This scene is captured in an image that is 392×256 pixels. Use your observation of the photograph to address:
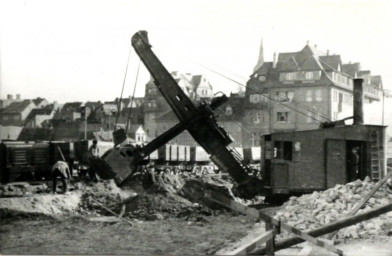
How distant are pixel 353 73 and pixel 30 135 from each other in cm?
3415

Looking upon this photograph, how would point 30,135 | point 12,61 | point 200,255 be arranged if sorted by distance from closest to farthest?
point 200,255 → point 12,61 → point 30,135

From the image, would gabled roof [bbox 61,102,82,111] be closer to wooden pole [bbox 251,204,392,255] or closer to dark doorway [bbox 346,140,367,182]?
dark doorway [bbox 346,140,367,182]

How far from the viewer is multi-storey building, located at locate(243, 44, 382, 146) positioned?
3725 cm

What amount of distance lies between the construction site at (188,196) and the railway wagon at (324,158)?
30mm

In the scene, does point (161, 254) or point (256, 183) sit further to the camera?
point (256, 183)

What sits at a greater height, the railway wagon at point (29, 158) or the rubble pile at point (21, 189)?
the railway wagon at point (29, 158)

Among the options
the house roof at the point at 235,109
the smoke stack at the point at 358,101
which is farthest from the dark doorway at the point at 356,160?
the house roof at the point at 235,109

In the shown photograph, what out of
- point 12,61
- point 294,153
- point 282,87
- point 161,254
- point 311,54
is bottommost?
point 161,254

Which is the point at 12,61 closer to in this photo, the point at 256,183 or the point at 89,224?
the point at 89,224

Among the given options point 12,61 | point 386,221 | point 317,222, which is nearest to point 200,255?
point 317,222

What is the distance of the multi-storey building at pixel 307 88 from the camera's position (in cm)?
3725

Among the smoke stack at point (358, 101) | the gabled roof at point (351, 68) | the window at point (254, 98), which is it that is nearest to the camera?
the smoke stack at point (358, 101)

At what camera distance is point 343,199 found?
9531 millimetres

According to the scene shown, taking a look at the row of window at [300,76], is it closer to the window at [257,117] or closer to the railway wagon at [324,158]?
the window at [257,117]
